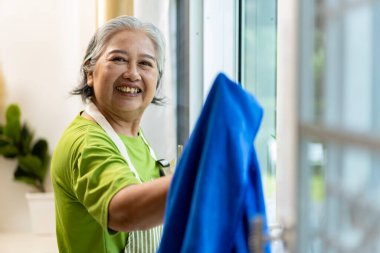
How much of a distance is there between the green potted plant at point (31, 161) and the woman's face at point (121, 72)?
93.1 inches

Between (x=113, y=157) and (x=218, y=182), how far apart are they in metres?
0.40

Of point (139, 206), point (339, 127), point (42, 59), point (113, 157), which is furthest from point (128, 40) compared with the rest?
point (42, 59)

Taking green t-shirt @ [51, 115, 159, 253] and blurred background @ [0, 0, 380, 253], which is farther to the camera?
green t-shirt @ [51, 115, 159, 253]

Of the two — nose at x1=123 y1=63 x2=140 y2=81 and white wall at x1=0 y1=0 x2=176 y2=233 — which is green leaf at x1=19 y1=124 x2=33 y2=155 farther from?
nose at x1=123 y1=63 x2=140 y2=81

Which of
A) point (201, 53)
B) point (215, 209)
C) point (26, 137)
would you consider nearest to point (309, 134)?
point (215, 209)

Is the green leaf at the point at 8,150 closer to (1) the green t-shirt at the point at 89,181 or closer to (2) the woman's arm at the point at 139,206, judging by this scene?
(1) the green t-shirt at the point at 89,181

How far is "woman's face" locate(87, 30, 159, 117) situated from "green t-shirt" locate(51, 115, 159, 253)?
89mm

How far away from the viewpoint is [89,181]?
3.28 feet

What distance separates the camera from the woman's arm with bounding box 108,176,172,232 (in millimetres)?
842

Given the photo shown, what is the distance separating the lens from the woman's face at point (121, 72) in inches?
52.4

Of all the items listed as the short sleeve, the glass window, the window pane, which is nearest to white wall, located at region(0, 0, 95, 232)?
the window pane

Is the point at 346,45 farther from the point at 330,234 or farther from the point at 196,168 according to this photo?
the point at 196,168

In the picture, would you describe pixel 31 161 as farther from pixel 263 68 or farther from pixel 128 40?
pixel 128 40

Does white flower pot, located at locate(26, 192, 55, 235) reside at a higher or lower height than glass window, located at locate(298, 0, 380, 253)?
lower
